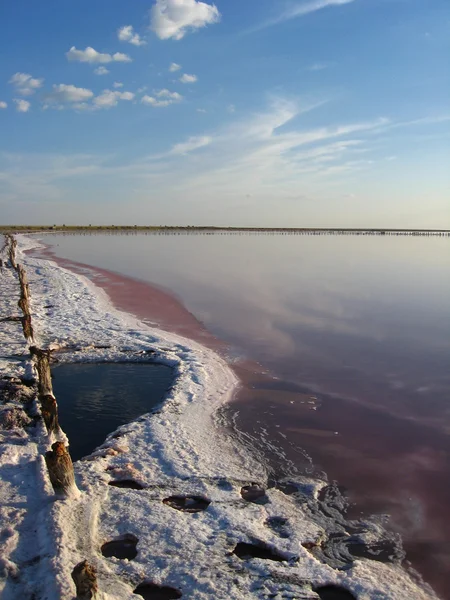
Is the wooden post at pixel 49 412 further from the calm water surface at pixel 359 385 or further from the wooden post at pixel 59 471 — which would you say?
the calm water surface at pixel 359 385

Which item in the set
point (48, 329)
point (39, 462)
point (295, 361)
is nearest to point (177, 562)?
point (39, 462)

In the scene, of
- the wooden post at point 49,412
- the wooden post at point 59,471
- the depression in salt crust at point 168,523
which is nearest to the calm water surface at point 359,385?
the depression in salt crust at point 168,523

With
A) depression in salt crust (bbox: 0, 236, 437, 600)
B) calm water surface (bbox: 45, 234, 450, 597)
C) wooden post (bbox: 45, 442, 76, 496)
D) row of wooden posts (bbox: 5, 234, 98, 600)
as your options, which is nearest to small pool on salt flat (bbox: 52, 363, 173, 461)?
depression in salt crust (bbox: 0, 236, 437, 600)

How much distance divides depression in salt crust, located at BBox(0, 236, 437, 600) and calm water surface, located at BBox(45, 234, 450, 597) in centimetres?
64

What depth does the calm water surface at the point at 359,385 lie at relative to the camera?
630 cm

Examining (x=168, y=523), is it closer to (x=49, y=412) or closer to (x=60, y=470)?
(x=60, y=470)

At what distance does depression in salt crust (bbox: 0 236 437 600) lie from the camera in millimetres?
4453

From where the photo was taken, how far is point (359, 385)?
33.7ft

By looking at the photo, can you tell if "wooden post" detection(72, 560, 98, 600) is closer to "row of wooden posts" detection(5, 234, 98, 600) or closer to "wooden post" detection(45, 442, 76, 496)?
"row of wooden posts" detection(5, 234, 98, 600)

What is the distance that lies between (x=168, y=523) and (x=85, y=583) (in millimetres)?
1568

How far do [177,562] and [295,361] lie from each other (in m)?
7.52

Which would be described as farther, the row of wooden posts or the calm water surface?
the calm water surface

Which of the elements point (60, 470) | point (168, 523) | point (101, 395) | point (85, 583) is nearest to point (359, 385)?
point (101, 395)

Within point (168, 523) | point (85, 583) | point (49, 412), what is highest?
point (49, 412)
